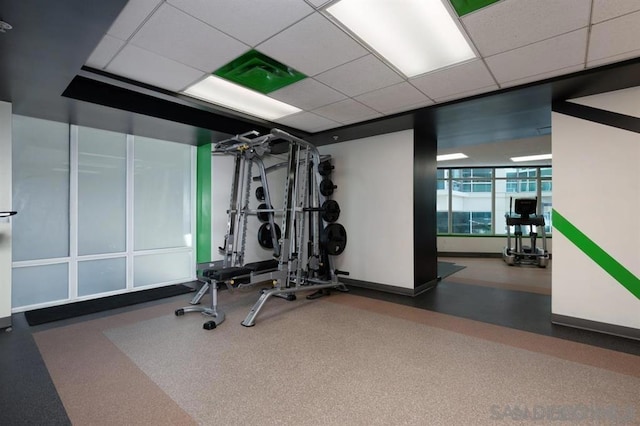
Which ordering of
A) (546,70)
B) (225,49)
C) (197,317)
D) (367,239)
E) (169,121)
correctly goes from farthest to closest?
1. (367,239)
2. (169,121)
3. (197,317)
4. (546,70)
5. (225,49)

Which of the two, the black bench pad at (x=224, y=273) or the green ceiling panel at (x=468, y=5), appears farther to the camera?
the black bench pad at (x=224, y=273)

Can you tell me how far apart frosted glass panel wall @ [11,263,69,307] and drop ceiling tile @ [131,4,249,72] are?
11.8 ft

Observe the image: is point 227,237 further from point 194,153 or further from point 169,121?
point 194,153

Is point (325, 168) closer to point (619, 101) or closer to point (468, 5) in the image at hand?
point (468, 5)

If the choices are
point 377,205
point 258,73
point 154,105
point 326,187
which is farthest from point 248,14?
point 377,205

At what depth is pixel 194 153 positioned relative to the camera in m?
5.87

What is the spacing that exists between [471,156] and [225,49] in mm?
6666

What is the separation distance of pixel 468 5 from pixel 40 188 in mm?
5508

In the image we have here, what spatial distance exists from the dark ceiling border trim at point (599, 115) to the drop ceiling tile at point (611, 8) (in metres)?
1.44

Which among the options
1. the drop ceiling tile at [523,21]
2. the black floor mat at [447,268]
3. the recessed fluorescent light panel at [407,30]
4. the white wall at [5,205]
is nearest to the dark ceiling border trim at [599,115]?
the drop ceiling tile at [523,21]

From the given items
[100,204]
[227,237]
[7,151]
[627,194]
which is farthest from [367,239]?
[7,151]

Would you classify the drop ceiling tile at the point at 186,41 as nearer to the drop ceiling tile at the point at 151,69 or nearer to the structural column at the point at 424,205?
the drop ceiling tile at the point at 151,69

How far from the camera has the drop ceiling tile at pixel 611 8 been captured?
6.78ft

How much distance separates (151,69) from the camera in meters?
3.10
